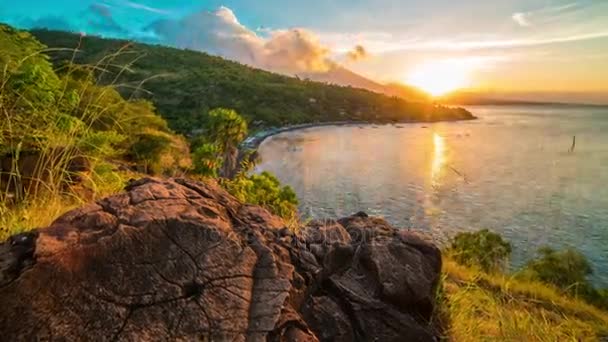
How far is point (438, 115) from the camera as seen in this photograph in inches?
5610

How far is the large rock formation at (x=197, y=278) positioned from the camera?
189 centimetres

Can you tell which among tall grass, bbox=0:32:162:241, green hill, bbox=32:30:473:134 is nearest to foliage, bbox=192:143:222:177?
tall grass, bbox=0:32:162:241

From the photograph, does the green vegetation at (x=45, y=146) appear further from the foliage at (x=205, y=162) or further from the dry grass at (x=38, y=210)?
the foliage at (x=205, y=162)

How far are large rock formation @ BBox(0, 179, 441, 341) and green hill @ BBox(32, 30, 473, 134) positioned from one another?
51.4 metres

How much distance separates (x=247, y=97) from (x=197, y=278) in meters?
96.5

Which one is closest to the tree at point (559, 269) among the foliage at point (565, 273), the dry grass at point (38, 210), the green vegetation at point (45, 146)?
the foliage at point (565, 273)

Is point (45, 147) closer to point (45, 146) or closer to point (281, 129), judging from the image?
point (45, 146)

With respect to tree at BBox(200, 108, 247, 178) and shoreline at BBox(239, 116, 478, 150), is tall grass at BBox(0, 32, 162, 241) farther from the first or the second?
shoreline at BBox(239, 116, 478, 150)

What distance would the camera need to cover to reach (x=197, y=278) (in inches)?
Answer: 83.0

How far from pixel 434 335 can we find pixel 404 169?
193ft

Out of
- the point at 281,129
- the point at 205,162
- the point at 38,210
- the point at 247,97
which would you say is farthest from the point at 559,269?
the point at 247,97

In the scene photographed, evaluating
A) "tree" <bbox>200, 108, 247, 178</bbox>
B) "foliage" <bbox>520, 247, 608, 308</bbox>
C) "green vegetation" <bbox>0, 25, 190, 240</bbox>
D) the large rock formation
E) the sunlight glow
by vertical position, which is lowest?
the sunlight glow

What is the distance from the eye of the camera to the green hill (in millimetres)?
74500

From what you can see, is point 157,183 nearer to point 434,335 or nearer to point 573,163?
point 434,335
